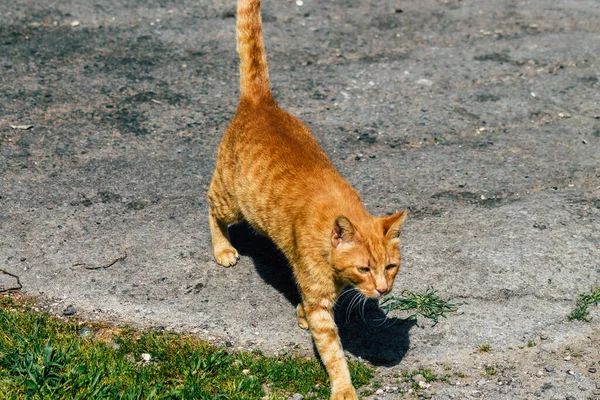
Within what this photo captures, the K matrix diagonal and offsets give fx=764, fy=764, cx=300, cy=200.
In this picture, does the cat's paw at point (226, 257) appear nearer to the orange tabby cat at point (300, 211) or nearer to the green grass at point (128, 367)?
the orange tabby cat at point (300, 211)

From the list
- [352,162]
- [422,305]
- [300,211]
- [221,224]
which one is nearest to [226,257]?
[221,224]

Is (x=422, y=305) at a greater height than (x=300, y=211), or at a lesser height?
lesser

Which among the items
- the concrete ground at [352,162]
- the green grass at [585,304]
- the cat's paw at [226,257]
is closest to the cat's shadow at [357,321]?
the concrete ground at [352,162]

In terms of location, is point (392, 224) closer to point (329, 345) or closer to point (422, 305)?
point (329, 345)

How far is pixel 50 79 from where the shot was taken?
737 centimetres

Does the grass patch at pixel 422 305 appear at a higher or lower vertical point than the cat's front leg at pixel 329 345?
lower

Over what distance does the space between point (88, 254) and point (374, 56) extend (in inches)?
165

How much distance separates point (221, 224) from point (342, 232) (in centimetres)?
147

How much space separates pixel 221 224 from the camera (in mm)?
5379

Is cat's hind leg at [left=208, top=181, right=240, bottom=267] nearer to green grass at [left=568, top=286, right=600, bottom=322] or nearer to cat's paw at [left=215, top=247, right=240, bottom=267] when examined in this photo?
cat's paw at [left=215, top=247, right=240, bottom=267]

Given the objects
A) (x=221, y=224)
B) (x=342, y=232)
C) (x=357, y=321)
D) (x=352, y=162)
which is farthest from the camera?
(x=352, y=162)

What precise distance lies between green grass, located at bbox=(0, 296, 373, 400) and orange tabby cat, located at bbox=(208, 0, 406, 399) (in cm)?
29

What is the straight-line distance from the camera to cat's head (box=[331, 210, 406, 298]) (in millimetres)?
4160

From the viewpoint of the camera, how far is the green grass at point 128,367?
4.08m
